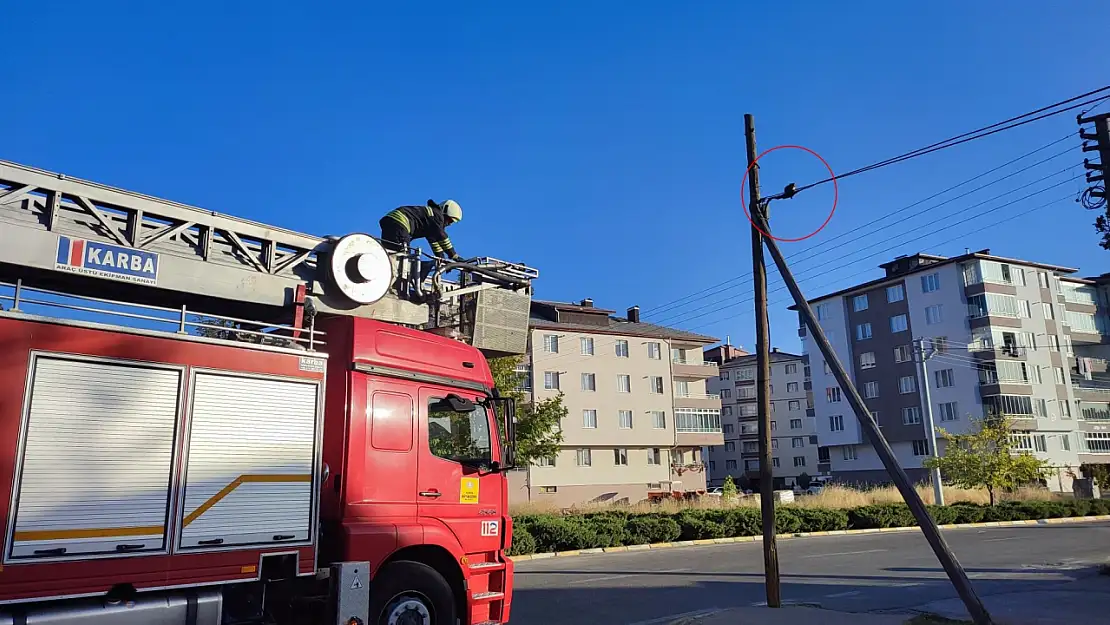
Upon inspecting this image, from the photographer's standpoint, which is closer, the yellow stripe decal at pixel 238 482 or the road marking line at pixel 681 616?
the yellow stripe decal at pixel 238 482

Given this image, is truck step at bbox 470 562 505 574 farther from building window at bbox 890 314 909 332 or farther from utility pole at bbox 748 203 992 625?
building window at bbox 890 314 909 332

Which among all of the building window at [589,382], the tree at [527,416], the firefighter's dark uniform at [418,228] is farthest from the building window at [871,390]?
the firefighter's dark uniform at [418,228]

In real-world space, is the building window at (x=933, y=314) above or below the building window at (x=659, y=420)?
above

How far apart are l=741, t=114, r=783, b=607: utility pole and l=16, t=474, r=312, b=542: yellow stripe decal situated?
6362 millimetres

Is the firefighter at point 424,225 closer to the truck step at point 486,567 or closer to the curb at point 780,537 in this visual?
the truck step at point 486,567

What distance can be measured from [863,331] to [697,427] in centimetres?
1722

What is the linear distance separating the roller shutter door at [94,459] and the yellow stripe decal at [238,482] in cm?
23

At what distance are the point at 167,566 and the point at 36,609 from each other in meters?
0.82

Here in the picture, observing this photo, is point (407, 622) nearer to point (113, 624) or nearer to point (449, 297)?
point (113, 624)

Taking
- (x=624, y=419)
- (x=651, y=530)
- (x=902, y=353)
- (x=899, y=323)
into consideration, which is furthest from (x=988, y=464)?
(x=899, y=323)

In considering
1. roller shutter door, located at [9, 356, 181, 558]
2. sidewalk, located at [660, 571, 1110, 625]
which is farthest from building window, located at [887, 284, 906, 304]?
roller shutter door, located at [9, 356, 181, 558]

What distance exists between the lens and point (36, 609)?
5.22 metres

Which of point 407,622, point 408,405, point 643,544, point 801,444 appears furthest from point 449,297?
point 801,444

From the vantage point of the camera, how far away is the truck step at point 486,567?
311 inches
